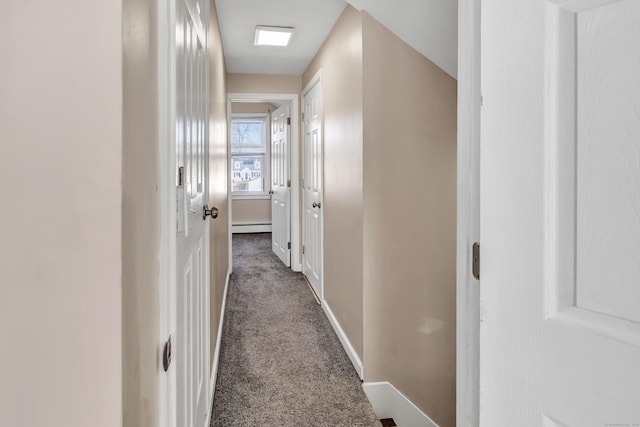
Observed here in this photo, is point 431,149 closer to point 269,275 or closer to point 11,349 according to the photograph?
point 11,349

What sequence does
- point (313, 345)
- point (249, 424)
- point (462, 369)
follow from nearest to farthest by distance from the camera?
point (462, 369) → point (249, 424) → point (313, 345)

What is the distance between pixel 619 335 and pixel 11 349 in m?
0.80

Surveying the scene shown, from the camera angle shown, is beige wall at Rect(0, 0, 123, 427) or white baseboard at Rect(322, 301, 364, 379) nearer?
beige wall at Rect(0, 0, 123, 427)

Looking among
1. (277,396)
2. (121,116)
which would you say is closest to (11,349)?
(121,116)

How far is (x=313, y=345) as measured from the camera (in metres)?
2.94

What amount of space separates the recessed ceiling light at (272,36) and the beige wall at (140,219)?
2.74 metres

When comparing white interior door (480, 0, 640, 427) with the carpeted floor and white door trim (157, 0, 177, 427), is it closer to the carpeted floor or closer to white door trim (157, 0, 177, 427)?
white door trim (157, 0, 177, 427)

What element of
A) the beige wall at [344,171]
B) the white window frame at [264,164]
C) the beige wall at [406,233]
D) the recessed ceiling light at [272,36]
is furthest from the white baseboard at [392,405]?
the white window frame at [264,164]

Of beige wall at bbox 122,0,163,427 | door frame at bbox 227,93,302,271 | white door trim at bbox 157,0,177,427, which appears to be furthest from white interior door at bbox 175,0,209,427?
door frame at bbox 227,93,302,271

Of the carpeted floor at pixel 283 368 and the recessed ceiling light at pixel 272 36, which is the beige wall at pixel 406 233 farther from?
the recessed ceiling light at pixel 272 36

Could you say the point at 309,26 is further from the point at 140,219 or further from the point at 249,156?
the point at 249,156

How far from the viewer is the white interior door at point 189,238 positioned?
106 cm

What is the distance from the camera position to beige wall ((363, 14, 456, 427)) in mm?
2354

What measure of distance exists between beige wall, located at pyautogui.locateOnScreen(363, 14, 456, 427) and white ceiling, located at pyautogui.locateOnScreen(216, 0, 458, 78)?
7.2 inches
